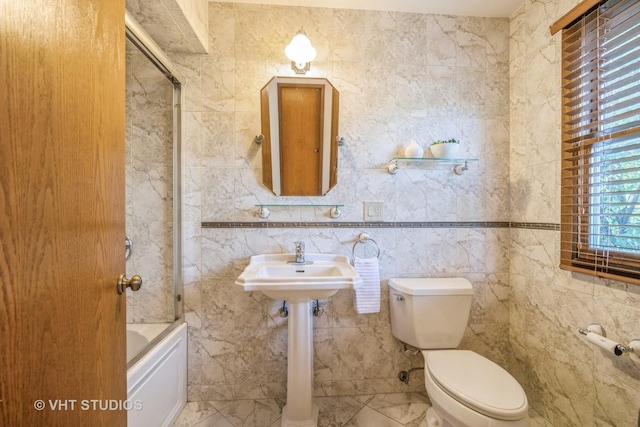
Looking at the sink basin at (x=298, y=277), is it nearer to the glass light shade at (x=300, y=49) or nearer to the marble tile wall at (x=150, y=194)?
the marble tile wall at (x=150, y=194)

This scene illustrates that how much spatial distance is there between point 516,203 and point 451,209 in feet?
1.27

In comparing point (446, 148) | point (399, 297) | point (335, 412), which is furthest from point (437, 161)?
point (335, 412)

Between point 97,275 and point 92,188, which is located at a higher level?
point 92,188

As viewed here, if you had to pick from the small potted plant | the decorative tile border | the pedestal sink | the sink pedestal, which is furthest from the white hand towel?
the small potted plant

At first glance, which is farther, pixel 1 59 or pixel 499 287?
pixel 499 287

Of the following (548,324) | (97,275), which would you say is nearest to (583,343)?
(548,324)

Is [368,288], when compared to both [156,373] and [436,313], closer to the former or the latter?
[436,313]

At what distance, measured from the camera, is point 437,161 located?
1608mm

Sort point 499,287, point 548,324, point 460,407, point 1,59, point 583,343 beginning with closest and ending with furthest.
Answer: point 1,59
point 460,407
point 583,343
point 548,324
point 499,287

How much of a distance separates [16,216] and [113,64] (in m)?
0.50

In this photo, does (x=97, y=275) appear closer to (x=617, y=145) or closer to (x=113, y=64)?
(x=113, y=64)

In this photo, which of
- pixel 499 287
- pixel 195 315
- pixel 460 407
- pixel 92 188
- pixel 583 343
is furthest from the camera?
pixel 499 287

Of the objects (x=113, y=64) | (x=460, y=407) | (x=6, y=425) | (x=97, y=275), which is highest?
(x=113, y=64)

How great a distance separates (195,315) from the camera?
1.54 metres
